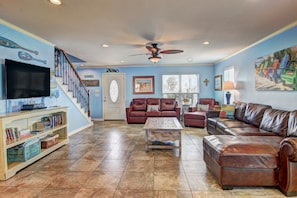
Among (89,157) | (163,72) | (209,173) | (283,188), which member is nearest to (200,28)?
(209,173)

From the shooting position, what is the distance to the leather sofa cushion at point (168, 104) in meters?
7.63

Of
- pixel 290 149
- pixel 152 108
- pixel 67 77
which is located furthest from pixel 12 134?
pixel 152 108

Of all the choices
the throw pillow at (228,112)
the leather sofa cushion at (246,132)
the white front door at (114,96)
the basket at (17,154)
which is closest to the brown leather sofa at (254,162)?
the leather sofa cushion at (246,132)

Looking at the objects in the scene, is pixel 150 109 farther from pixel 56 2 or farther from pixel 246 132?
pixel 56 2

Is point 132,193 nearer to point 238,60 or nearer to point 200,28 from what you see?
point 200,28

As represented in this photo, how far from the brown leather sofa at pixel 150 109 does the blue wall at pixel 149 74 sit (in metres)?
0.71

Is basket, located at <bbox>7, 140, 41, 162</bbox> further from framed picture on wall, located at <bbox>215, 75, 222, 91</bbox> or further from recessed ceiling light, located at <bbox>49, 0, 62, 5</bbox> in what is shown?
framed picture on wall, located at <bbox>215, 75, 222, 91</bbox>

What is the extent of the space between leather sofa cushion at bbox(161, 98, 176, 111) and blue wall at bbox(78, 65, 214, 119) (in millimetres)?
771

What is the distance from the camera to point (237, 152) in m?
2.36

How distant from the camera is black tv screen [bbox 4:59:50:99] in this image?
10.7 feet

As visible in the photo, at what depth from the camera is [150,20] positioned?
124 inches

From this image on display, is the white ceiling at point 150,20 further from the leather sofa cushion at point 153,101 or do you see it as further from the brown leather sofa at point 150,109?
the leather sofa cushion at point 153,101

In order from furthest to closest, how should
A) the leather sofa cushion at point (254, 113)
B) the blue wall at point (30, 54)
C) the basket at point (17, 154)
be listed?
the leather sofa cushion at point (254, 113) → the blue wall at point (30, 54) → the basket at point (17, 154)

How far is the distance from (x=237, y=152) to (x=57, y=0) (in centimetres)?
288
